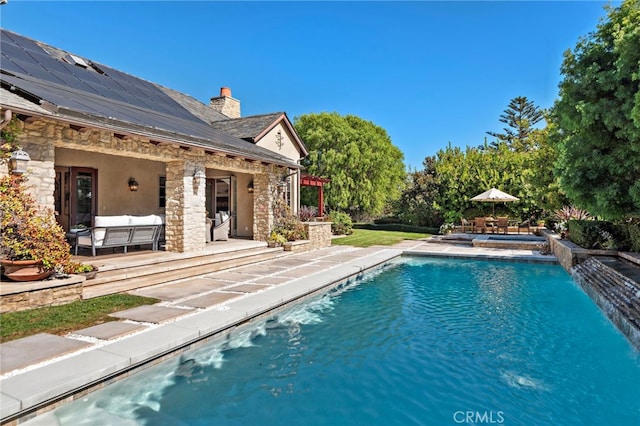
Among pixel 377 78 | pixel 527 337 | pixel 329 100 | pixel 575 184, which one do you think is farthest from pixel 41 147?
pixel 329 100

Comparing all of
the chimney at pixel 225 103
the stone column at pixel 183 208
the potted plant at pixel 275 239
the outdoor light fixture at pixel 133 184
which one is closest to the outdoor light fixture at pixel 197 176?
the stone column at pixel 183 208

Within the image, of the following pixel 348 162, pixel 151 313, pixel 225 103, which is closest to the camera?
pixel 151 313

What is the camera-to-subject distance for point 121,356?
15.3 feet

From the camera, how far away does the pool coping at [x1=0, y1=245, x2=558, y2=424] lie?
147 inches

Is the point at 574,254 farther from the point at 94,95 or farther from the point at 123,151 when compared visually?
the point at 94,95

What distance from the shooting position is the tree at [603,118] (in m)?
7.69

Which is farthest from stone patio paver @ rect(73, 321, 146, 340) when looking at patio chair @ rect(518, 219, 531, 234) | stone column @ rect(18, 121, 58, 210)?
patio chair @ rect(518, 219, 531, 234)

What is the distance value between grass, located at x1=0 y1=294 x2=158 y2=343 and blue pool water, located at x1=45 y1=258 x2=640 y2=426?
1968mm

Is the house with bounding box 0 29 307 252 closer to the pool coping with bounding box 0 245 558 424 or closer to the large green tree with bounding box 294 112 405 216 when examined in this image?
the pool coping with bounding box 0 245 558 424

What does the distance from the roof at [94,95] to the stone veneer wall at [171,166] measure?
16.5 inches

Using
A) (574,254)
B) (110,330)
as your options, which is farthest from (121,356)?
(574,254)

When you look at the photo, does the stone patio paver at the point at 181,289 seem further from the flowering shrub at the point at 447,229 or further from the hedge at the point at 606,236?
the flowering shrub at the point at 447,229

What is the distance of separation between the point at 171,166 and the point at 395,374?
8837 mm

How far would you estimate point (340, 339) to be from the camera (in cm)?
643
